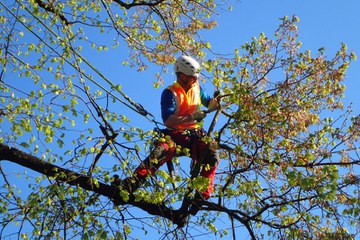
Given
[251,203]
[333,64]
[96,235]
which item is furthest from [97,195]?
[333,64]

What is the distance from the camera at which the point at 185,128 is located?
26.6 feet

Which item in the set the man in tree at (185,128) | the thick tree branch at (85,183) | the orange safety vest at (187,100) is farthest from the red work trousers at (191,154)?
the thick tree branch at (85,183)

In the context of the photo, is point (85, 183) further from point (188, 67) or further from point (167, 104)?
point (188, 67)

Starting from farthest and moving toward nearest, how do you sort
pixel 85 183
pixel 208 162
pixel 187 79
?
pixel 187 79, pixel 208 162, pixel 85 183

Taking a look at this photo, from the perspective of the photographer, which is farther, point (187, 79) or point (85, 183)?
point (187, 79)

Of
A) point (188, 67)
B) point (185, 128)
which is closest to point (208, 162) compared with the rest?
point (185, 128)

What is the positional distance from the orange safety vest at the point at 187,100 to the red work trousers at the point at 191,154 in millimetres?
119

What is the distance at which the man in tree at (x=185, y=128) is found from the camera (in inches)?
299

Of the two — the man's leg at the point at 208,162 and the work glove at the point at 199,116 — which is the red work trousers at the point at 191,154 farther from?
the work glove at the point at 199,116

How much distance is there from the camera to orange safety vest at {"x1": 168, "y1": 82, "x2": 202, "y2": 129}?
823 cm

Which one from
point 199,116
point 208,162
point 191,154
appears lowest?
point 208,162

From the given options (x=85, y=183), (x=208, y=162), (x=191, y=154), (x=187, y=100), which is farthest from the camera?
(x=187, y=100)

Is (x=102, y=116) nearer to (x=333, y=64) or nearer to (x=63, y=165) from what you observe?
(x=63, y=165)

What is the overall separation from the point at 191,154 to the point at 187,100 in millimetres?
694
